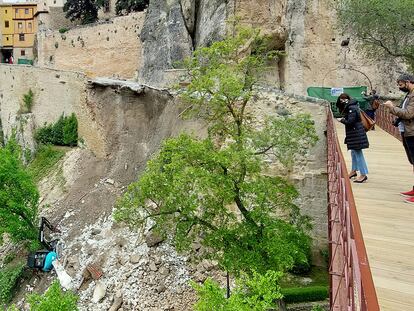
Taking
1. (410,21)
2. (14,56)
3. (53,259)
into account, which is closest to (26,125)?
(53,259)

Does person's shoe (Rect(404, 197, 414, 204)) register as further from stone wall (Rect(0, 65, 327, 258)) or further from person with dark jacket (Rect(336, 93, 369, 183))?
stone wall (Rect(0, 65, 327, 258))

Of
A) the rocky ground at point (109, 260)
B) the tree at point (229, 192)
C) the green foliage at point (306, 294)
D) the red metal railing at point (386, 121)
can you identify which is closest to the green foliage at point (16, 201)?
the rocky ground at point (109, 260)

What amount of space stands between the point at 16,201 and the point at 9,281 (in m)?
3.20

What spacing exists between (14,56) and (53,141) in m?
38.5

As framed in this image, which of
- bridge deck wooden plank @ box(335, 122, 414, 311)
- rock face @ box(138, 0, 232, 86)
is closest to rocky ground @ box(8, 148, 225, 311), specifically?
bridge deck wooden plank @ box(335, 122, 414, 311)

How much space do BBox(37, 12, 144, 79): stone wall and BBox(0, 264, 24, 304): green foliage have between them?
73.6 feet

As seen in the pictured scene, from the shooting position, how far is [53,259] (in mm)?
16203

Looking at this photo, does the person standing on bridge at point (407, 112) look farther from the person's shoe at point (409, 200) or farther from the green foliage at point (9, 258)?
the green foliage at point (9, 258)

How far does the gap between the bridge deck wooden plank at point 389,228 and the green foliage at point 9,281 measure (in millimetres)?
13762

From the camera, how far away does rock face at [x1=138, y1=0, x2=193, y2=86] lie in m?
26.5

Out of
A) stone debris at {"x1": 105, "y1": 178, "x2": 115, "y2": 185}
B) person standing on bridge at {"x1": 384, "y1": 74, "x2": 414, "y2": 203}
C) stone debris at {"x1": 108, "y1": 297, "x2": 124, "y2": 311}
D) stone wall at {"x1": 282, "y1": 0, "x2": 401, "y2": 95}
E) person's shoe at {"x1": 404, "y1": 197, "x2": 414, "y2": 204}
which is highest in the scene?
stone wall at {"x1": 282, "y1": 0, "x2": 401, "y2": 95}

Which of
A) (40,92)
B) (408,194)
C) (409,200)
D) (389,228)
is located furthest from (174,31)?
(389,228)

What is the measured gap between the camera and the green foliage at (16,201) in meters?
17.2

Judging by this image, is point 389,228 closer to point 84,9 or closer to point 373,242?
point 373,242
